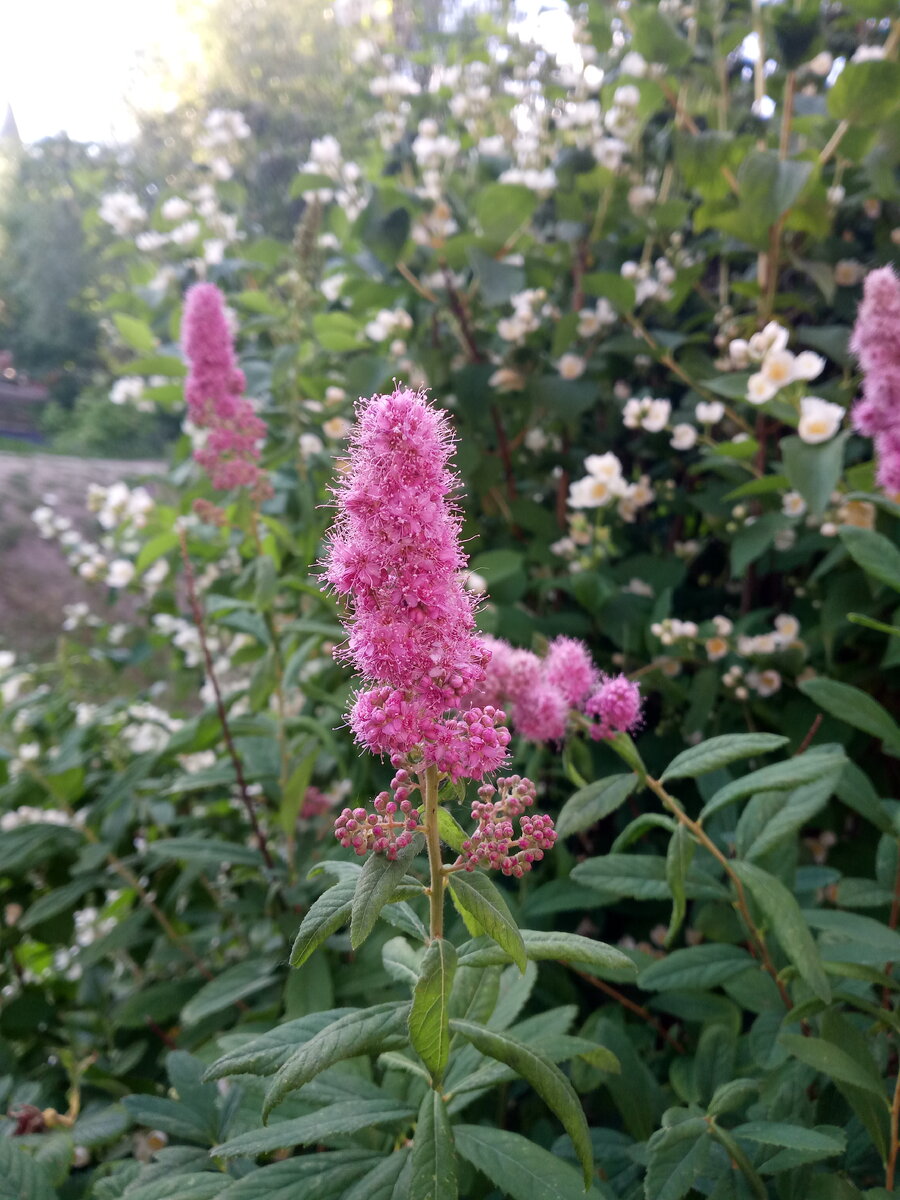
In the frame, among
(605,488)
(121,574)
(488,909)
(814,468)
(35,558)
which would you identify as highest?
(35,558)

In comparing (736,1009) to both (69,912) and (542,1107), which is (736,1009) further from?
(69,912)

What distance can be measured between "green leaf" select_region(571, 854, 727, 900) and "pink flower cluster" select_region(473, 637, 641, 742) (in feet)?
0.43

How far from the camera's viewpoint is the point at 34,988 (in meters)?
1.24

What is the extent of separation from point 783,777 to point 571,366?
0.93 metres

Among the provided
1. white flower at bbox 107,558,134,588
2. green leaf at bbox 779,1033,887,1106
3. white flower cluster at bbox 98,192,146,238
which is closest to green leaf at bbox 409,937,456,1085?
green leaf at bbox 779,1033,887,1106

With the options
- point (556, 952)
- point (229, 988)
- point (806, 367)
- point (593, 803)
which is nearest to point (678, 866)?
point (593, 803)

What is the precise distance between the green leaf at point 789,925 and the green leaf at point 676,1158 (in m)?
0.14

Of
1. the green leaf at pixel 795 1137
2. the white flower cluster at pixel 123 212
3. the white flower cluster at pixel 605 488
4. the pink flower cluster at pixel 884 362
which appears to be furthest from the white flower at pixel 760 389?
the white flower cluster at pixel 123 212

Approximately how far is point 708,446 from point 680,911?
927 millimetres

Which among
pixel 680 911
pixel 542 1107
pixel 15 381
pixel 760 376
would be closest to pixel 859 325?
pixel 760 376

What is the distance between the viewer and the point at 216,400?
47.8 inches

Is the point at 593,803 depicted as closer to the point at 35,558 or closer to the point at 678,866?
the point at 678,866

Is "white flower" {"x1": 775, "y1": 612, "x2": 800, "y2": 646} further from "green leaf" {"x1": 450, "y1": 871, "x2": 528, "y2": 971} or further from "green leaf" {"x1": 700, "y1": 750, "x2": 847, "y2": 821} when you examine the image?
"green leaf" {"x1": 450, "y1": 871, "x2": 528, "y2": 971}

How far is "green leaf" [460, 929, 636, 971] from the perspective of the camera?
1.71 feet
